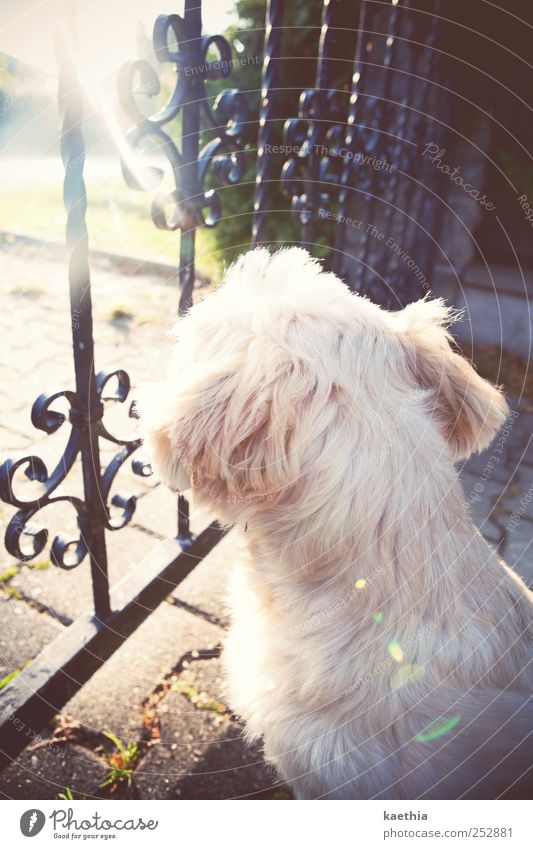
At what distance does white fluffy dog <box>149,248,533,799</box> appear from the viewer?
1130 millimetres

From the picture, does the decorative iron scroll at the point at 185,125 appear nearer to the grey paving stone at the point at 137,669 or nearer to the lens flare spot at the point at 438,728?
the grey paving stone at the point at 137,669

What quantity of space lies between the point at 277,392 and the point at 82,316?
2.16 ft

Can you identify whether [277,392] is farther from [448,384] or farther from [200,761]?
[200,761]

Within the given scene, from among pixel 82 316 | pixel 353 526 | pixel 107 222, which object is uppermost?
pixel 107 222

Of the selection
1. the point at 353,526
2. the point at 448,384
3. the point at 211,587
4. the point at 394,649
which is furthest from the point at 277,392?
the point at 211,587

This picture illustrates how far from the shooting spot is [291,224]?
13.8 feet

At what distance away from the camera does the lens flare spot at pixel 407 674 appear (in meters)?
1.22

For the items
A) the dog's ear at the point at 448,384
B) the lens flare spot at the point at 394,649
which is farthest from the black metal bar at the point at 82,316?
the lens flare spot at the point at 394,649

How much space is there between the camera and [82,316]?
146 cm

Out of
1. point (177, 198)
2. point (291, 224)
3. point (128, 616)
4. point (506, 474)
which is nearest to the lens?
point (177, 198)

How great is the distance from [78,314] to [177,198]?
508 mm

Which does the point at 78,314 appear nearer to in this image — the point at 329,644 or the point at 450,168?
the point at 329,644

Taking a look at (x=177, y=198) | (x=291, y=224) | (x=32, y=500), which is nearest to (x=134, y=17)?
(x=177, y=198)

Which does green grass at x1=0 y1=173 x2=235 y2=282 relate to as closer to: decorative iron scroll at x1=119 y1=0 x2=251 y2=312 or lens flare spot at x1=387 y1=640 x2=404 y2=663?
decorative iron scroll at x1=119 y1=0 x2=251 y2=312
